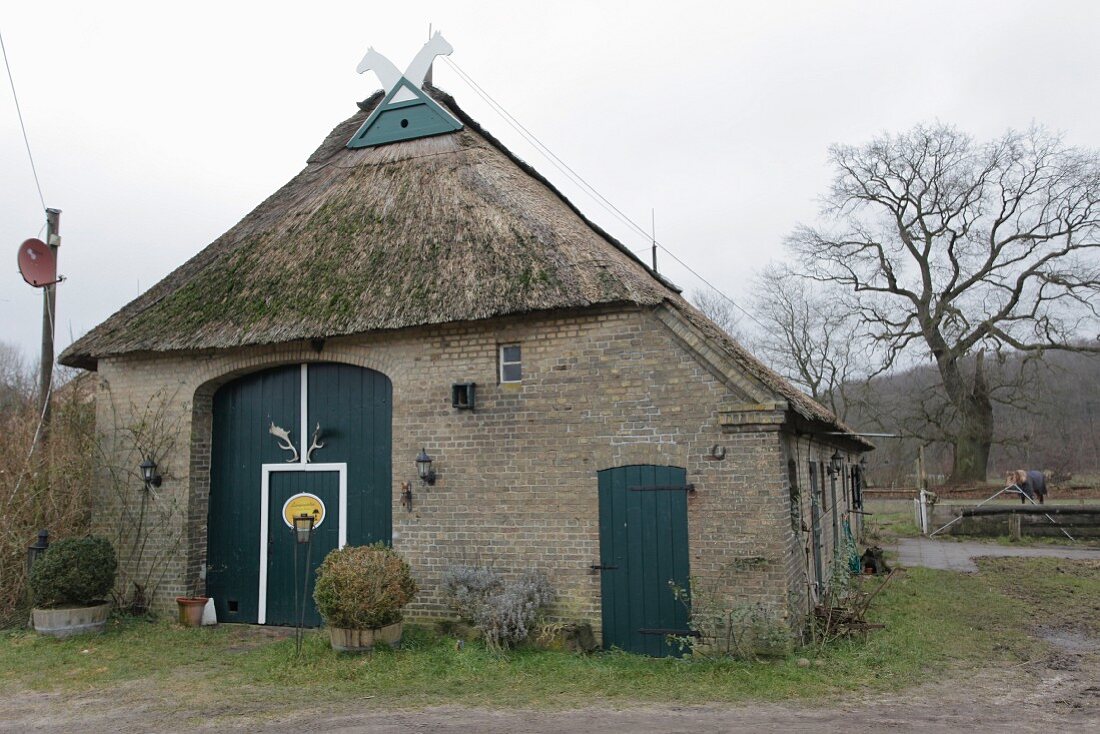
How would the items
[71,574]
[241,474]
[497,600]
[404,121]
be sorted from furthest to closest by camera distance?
[404,121] → [241,474] → [71,574] → [497,600]

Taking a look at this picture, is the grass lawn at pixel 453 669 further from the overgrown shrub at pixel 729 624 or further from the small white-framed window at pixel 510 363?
the small white-framed window at pixel 510 363

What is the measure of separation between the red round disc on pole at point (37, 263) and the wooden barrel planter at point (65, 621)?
5458 mm

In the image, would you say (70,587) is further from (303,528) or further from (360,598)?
(360,598)

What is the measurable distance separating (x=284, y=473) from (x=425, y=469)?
2416 mm

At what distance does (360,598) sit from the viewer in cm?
820

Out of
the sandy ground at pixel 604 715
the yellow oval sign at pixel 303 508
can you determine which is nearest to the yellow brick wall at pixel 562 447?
the yellow oval sign at pixel 303 508

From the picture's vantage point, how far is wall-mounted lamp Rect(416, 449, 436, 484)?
30.9 ft

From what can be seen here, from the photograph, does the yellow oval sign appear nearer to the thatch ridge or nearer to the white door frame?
the white door frame

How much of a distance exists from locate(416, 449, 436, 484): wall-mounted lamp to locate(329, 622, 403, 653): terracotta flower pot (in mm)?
1807

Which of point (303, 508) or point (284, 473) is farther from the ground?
point (284, 473)

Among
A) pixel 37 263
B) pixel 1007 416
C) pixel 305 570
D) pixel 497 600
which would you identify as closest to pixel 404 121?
pixel 37 263

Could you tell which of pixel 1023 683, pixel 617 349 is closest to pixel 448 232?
pixel 617 349

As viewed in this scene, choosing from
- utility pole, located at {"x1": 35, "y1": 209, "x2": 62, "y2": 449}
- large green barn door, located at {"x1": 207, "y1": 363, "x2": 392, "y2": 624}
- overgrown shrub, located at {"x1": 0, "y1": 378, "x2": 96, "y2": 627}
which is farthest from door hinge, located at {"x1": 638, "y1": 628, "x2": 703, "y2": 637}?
utility pole, located at {"x1": 35, "y1": 209, "x2": 62, "y2": 449}

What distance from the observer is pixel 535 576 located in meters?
8.78
